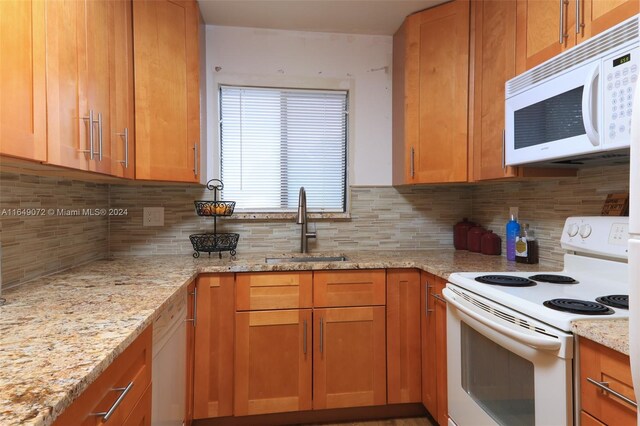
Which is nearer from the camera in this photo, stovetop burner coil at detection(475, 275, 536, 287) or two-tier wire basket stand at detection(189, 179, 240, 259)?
stovetop burner coil at detection(475, 275, 536, 287)

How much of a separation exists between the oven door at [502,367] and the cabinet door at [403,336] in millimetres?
335

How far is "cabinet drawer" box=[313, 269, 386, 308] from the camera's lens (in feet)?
6.13

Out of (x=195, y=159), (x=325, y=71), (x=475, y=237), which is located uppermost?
(x=325, y=71)

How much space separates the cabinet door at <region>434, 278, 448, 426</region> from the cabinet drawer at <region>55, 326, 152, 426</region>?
127 centimetres

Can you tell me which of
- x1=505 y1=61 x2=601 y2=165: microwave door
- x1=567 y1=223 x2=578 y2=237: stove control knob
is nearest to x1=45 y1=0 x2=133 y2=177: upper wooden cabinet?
x1=505 y1=61 x2=601 y2=165: microwave door

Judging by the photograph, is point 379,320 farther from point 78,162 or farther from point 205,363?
point 78,162

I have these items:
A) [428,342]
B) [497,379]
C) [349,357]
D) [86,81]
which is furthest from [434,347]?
[86,81]

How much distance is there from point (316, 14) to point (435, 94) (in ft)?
2.82

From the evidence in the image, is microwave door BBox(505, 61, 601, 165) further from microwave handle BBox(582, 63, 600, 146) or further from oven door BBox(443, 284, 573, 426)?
oven door BBox(443, 284, 573, 426)

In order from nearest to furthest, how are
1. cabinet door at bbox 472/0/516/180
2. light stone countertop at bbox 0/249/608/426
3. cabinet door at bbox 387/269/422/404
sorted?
light stone countertop at bbox 0/249/608/426 → cabinet door at bbox 472/0/516/180 → cabinet door at bbox 387/269/422/404

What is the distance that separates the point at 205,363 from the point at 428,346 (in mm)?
1137

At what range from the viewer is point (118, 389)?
866mm

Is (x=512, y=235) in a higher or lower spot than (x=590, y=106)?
lower

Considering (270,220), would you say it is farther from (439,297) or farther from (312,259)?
(439,297)
